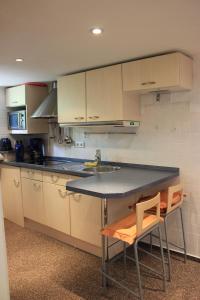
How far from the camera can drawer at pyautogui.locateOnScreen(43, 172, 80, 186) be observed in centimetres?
283

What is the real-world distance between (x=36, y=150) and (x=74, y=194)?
1.38 metres

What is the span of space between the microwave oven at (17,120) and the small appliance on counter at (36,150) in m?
0.30

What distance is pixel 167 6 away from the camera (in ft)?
4.60

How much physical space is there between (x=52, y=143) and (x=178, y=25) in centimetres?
261

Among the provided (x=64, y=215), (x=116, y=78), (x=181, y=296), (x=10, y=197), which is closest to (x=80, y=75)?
(x=116, y=78)

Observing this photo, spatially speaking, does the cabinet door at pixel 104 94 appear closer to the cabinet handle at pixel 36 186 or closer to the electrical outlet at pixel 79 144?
the electrical outlet at pixel 79 144

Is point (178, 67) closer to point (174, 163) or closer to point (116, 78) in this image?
point (116, 78)

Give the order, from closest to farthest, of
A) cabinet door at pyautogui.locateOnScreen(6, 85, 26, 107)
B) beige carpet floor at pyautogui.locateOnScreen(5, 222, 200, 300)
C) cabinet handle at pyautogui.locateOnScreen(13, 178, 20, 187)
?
1. beige carpet floor at pyautogui.locateOnScreen(5, 222, 200, 300)
2. cabinet handle at pyautogui.locateOnScreen(13, 178, 20, 187)
3. cabinet door at pyautogui.locateOnScreen(6, 85, 26, 107)

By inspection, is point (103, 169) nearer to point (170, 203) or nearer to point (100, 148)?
point (100, 148)

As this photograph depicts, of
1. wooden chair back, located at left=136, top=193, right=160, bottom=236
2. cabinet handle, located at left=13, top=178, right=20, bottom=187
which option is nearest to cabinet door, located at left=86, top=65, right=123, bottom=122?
wooden chair back, located at left=136, top=193, right=160, bottom=236

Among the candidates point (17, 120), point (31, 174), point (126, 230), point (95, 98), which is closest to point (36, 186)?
point (31, 174)

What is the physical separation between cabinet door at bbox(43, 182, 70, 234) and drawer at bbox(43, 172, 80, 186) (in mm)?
48

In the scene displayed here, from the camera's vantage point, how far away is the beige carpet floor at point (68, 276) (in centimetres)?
208

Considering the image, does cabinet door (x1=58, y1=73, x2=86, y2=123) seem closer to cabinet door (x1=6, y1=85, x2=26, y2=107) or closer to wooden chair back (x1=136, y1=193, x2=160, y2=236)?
cabinet door (x1=6, y1=85, x2=26, y2=107)
